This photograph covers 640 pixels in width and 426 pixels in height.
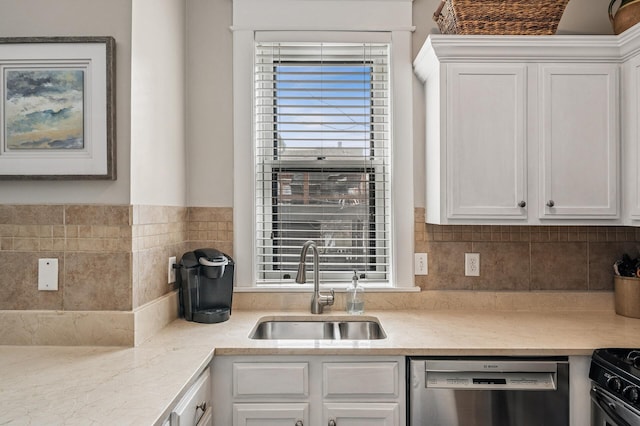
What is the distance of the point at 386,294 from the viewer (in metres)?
2.32

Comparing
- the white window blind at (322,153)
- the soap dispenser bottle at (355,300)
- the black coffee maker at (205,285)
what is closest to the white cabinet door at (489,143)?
the white window blind at (322,153)

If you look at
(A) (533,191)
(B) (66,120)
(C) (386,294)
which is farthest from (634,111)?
(B) (66,120)

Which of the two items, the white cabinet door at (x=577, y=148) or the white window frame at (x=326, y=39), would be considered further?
the white window frame at (x=326, y=39)

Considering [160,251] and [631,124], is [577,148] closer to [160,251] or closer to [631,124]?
[631,124]

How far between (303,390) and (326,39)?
1744 millimetres

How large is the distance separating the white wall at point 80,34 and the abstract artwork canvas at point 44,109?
145mm

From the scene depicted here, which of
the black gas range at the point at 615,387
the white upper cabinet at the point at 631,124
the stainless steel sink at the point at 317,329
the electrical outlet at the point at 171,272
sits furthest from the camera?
the stainless steel sink at the point at 317,329

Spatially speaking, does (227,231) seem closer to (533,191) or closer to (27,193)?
(27,193)

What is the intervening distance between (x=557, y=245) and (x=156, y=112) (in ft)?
6.96

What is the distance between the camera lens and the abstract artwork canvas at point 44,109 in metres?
1.68

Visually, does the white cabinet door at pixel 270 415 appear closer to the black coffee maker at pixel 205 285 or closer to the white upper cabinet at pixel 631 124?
the black coffee maker at pixel 205 285

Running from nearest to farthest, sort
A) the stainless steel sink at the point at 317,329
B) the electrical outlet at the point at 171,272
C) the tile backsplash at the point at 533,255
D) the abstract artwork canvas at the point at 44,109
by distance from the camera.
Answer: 1. the abstract artwork canvas at the point at 44,109
2. the electrical outlet at the point at 171,272
3. the stainless steel sink at the point at 317,329
4. the tile backsplash at the point at 533,255

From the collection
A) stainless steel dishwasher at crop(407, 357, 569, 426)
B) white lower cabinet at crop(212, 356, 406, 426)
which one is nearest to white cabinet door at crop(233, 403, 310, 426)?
white lower cabinet at crop(212, 356, 406, 426)

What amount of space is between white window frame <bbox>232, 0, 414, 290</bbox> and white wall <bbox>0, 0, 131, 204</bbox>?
0.70 meters
